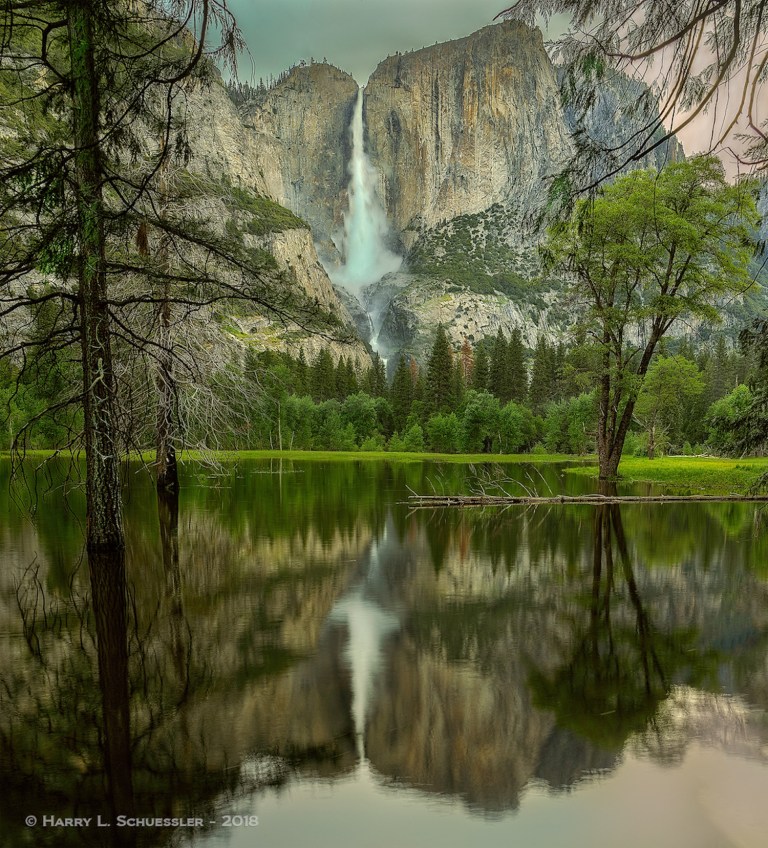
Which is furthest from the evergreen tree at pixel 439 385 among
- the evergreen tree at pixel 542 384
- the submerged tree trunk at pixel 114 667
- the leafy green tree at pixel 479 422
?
the submerged tree trunk at pixel 114 667

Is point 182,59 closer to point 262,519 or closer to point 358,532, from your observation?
point 358,532

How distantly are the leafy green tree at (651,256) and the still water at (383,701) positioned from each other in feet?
61.6

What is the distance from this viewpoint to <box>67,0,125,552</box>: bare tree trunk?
35.0 ft

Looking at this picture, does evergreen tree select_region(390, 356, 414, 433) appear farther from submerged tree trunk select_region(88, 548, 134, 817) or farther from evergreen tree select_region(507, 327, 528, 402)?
submerged tree trunk select_region(88, 548, 134, 817)

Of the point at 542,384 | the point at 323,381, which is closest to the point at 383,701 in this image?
the point at 542,384

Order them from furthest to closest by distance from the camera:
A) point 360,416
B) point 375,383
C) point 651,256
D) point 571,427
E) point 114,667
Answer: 1. point 375,383
2. point 360,416
3. point 571,427
4. point 651,256
5. point 114,667

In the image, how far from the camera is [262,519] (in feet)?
61.4

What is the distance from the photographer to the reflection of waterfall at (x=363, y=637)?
610cm

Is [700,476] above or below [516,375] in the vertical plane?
below

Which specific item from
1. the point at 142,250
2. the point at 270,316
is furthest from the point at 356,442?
the point at 270,316

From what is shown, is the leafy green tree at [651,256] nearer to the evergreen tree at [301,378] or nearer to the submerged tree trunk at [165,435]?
the submerged tree trunk at [165,435]

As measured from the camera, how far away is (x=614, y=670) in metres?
6.98

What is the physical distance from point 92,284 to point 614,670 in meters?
9.14

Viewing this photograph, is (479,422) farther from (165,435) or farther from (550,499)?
(165,435)
